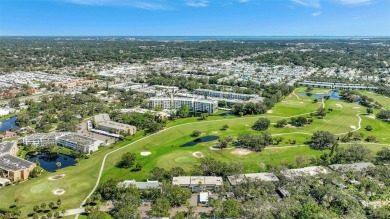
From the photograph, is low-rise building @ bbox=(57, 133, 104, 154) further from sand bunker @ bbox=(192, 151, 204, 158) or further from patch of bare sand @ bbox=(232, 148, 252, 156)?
patch of bare sand @ bbox=(232, 148, 252, 156)

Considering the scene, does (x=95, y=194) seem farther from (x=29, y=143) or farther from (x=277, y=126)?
(x=277, y=126)

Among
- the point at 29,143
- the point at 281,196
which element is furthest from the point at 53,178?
the point at 281,196

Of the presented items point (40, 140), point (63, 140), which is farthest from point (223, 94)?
point (40, 140)

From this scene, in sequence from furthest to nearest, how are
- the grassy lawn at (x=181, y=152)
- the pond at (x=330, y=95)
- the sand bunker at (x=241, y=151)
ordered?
the pond at (x=330, y=95) < the sand bunker at (x=241, y=151) < the grassy lawn at (x=181, y=152)

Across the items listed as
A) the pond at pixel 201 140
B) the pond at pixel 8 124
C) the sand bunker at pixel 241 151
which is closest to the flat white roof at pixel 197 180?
the sand bunker at pixel 241 151

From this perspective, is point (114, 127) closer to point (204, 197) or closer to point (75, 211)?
point (75, 211)

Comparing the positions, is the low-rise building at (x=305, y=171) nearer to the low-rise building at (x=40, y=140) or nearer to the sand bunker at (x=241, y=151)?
the sand bunker at (x=241, y=151)
